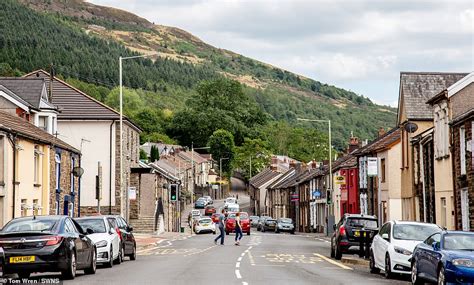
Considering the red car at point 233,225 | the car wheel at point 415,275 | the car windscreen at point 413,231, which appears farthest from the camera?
the red car at point 233,225

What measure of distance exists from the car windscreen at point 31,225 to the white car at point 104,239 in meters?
4.84

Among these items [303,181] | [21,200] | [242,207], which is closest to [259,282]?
[21,200]

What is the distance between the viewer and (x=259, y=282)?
21.8 meters

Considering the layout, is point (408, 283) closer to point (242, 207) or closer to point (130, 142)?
point (130, 142)

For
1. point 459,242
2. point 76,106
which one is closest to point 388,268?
point 459,242

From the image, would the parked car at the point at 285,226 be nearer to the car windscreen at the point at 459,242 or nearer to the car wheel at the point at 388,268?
the car wheel at the point at 388,268

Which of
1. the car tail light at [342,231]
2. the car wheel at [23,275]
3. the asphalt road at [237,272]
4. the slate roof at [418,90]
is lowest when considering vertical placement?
the asphalt road at [237,272]

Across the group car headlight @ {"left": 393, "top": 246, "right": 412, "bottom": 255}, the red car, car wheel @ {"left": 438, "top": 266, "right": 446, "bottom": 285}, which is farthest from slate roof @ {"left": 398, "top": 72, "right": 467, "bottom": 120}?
the red car

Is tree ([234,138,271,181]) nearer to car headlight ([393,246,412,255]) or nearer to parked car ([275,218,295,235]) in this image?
parked car ([275,218,295,235])

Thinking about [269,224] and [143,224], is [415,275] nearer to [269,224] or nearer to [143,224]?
[143,224]

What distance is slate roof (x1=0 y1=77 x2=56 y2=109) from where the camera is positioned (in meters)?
46.6

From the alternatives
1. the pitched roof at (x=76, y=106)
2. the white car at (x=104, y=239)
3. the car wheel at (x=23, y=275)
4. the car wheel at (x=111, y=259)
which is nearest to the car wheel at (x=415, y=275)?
the car wheel at (x=23, y=275)

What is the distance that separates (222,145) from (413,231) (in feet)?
432

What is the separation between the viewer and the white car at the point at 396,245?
82.3 ft
